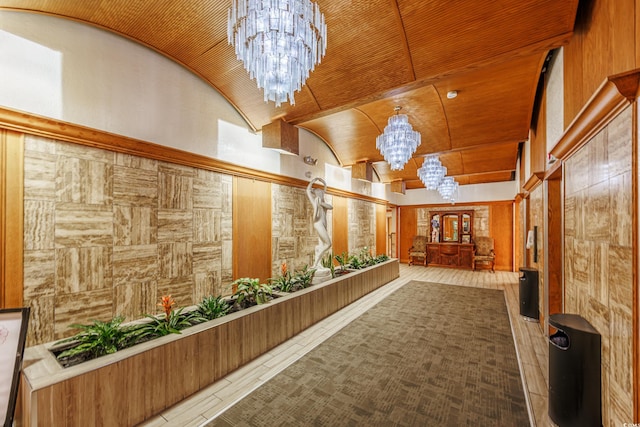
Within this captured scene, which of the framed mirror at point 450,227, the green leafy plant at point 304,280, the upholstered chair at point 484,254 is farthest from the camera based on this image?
the framed mirror at point 450,227

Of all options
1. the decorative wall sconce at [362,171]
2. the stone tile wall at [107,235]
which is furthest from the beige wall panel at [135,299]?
the decorative wall sconce at [362,171]

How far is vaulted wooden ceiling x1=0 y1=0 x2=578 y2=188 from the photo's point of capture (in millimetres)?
2301

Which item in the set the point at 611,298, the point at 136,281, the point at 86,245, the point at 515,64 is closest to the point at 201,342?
the point at 136,281

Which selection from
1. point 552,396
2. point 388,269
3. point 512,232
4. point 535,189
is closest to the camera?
point 552,396

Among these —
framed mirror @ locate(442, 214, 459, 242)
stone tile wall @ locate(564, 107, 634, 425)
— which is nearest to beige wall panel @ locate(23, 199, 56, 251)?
stone tile wall @ locate(564, 107, 634, 425)

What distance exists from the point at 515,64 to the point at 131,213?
5095 millimetres

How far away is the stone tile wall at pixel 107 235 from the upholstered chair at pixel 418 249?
865 centimetres

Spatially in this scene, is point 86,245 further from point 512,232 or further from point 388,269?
point 512,232

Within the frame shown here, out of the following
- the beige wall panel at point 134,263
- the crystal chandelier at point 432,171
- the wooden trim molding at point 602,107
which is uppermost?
the crystal chandelier at point 432,171

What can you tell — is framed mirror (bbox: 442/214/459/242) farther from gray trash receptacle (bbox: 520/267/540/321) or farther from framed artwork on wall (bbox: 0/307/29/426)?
framed artwork on wall (bbox: 0/307/29/426)

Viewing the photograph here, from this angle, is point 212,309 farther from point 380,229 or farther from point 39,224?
point 380,229

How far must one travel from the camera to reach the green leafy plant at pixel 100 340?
6.24ft

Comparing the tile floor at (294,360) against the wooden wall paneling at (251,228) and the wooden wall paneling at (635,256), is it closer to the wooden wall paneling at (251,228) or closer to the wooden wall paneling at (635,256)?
the wooden wall paneling at (635,256)

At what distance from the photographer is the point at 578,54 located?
7.39 ft
